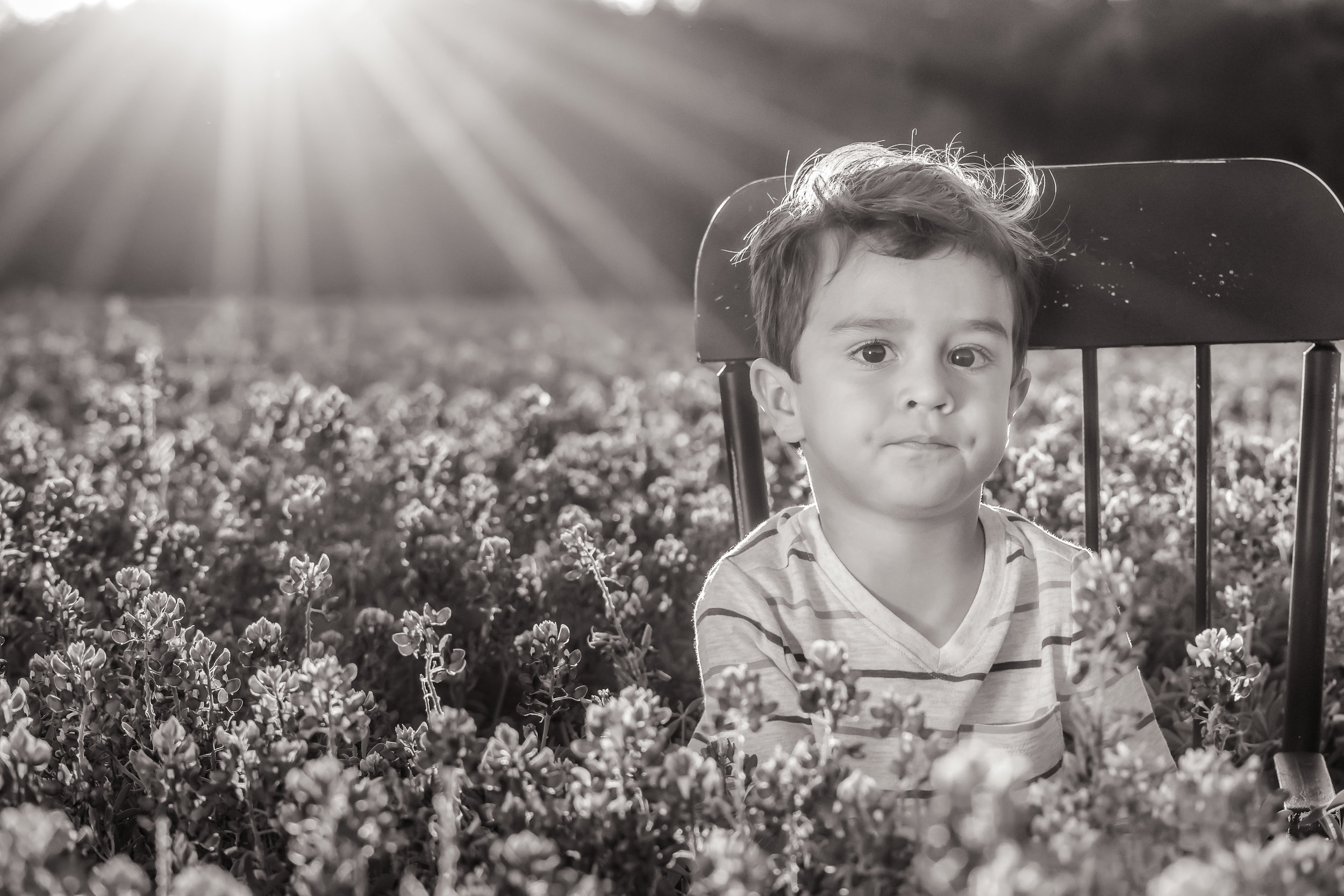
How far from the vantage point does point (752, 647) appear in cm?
244

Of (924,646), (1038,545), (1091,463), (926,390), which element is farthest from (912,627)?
(1091,463)

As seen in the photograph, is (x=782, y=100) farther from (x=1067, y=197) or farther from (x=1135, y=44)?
(x=1067, y=197)

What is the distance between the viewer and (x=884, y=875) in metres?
1.70

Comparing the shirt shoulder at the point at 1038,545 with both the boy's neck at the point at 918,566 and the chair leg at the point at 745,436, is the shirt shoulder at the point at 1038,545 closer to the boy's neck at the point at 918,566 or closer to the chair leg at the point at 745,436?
the boy's neck at the point at 918,566

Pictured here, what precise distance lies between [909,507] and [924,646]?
0.96ft

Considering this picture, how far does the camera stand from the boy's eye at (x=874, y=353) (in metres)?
2.56

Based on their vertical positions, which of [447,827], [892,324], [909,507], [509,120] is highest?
[509,120]

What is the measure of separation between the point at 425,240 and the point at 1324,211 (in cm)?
2409

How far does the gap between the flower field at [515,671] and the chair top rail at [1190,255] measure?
679 mm

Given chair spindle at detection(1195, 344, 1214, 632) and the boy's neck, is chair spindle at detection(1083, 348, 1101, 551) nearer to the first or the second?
chair spindle at detection(1195, 344, 1214, 632)

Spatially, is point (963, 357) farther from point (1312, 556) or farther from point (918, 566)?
point (1312, 556)

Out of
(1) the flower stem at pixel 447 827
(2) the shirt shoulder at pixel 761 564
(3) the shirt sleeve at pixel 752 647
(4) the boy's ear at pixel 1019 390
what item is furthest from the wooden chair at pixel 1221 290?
(1) the flower stem at pixel 447 827

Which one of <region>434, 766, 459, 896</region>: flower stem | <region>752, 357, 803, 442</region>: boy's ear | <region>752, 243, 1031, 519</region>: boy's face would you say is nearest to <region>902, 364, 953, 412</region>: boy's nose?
<region>752, 243, 1031, 519</region>: boy's face

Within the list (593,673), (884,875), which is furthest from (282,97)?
(884,875)
